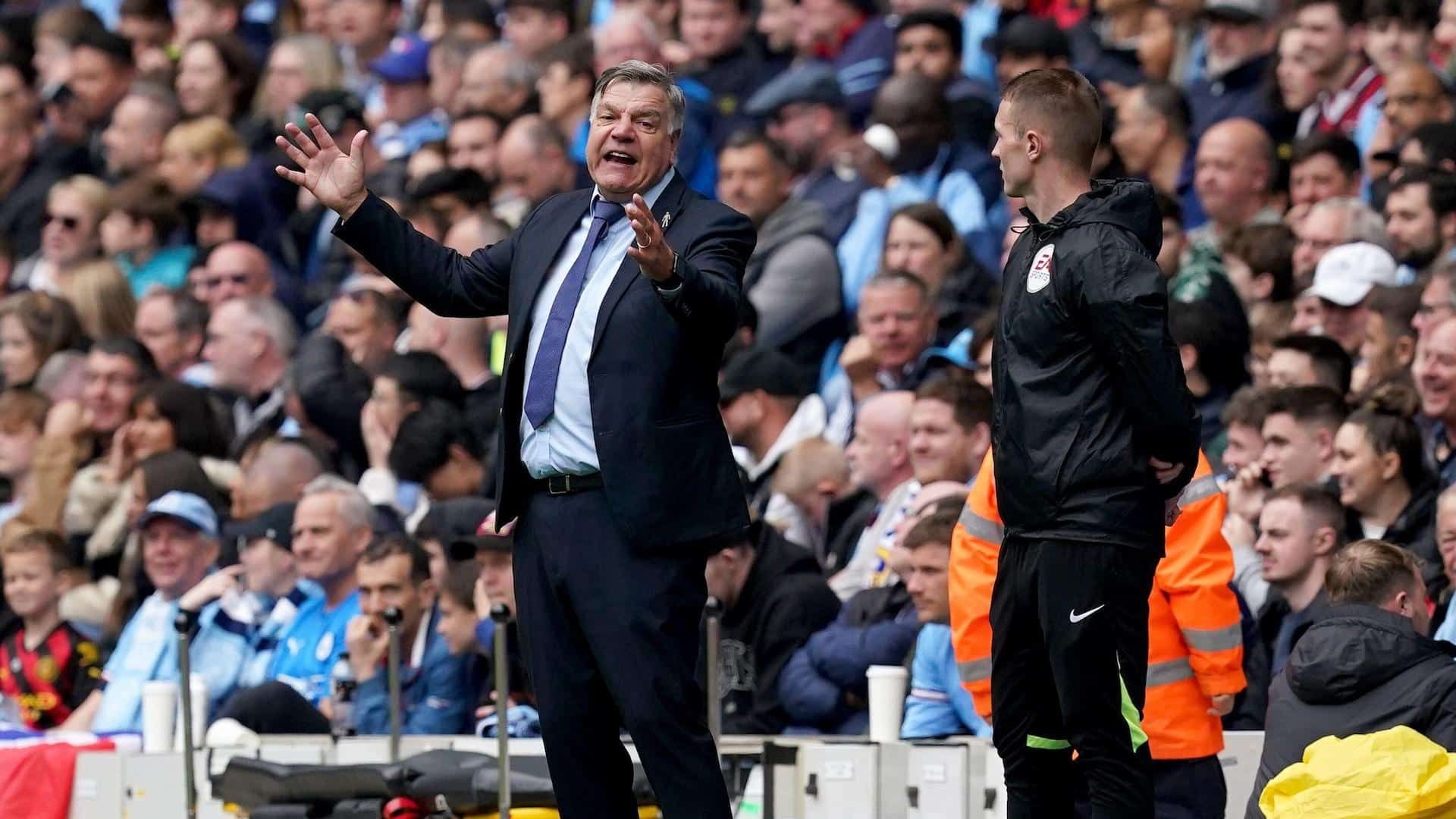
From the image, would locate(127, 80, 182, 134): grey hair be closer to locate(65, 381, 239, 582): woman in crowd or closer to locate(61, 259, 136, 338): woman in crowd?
locate(61, 259, 136, 338): woman in crowd

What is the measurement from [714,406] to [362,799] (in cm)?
Answer: 267

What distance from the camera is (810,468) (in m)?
10.6

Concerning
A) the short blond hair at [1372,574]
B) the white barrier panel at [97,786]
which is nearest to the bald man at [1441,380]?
the short blond hair at [1372,574]

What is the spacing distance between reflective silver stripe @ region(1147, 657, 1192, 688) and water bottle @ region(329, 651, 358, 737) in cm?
376

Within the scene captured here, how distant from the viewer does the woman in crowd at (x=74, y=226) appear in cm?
1527

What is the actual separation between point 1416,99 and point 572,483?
6410 mm

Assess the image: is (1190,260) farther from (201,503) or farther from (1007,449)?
(1007,449)

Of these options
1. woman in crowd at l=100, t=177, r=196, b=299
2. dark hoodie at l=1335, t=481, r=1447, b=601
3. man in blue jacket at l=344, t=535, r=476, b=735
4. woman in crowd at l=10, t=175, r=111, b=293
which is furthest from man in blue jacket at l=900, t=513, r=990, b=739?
woman in crowd at l=10, t=175, r=111, b=293

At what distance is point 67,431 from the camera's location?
1305 centimetres

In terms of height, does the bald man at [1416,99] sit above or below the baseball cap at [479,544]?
above

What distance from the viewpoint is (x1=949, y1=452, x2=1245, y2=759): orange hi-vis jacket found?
6.78 m

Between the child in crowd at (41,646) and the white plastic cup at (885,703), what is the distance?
4.34 m

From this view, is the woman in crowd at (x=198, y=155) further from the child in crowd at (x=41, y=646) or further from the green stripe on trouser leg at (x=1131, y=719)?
the green stripe on trouser leg at (x=1131, y=719)

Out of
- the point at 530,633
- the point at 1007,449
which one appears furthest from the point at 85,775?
the point at 1007,449
